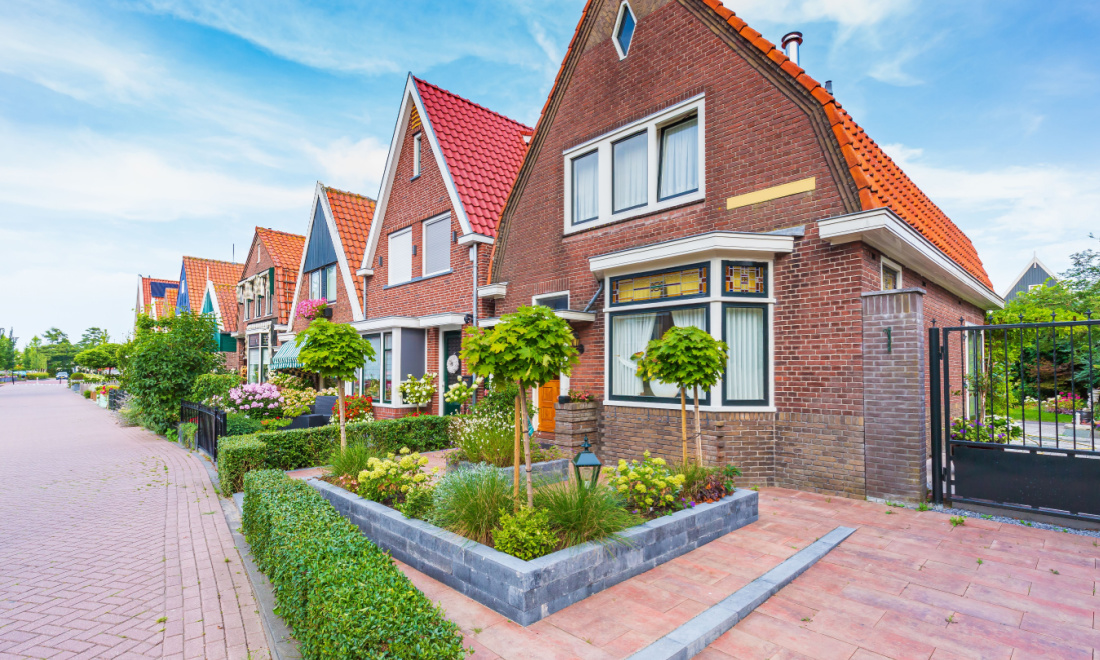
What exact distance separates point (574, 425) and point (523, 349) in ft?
17.3

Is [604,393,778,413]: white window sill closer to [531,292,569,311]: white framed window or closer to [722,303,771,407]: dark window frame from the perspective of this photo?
[722,303,771,407]: dark window frame

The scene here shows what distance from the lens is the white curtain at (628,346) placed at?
9.03 metres

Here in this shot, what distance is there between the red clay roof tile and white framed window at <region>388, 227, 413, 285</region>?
2.76 m

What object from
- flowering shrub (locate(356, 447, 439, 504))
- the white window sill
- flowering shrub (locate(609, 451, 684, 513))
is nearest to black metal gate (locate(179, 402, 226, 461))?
flowering shrub (locate(356, 447, 439, 504))

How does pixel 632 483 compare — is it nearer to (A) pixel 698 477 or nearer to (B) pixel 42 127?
(A) pixel 698 477

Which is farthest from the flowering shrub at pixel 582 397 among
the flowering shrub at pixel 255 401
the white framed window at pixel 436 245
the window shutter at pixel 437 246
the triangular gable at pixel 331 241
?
the triangular gable at pixel 331 241

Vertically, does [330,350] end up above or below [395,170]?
below

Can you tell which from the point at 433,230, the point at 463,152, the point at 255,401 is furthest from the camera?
the point at 433,230

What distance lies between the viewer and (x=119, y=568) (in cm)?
535

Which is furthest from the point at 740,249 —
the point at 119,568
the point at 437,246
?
the point at 437,246

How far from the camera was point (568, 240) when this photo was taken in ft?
35.7

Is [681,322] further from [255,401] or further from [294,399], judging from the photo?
[255,401]

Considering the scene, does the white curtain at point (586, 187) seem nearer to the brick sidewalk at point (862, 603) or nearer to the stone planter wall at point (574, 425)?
the stone planter wall at point (574, 425)

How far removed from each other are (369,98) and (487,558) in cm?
1695
